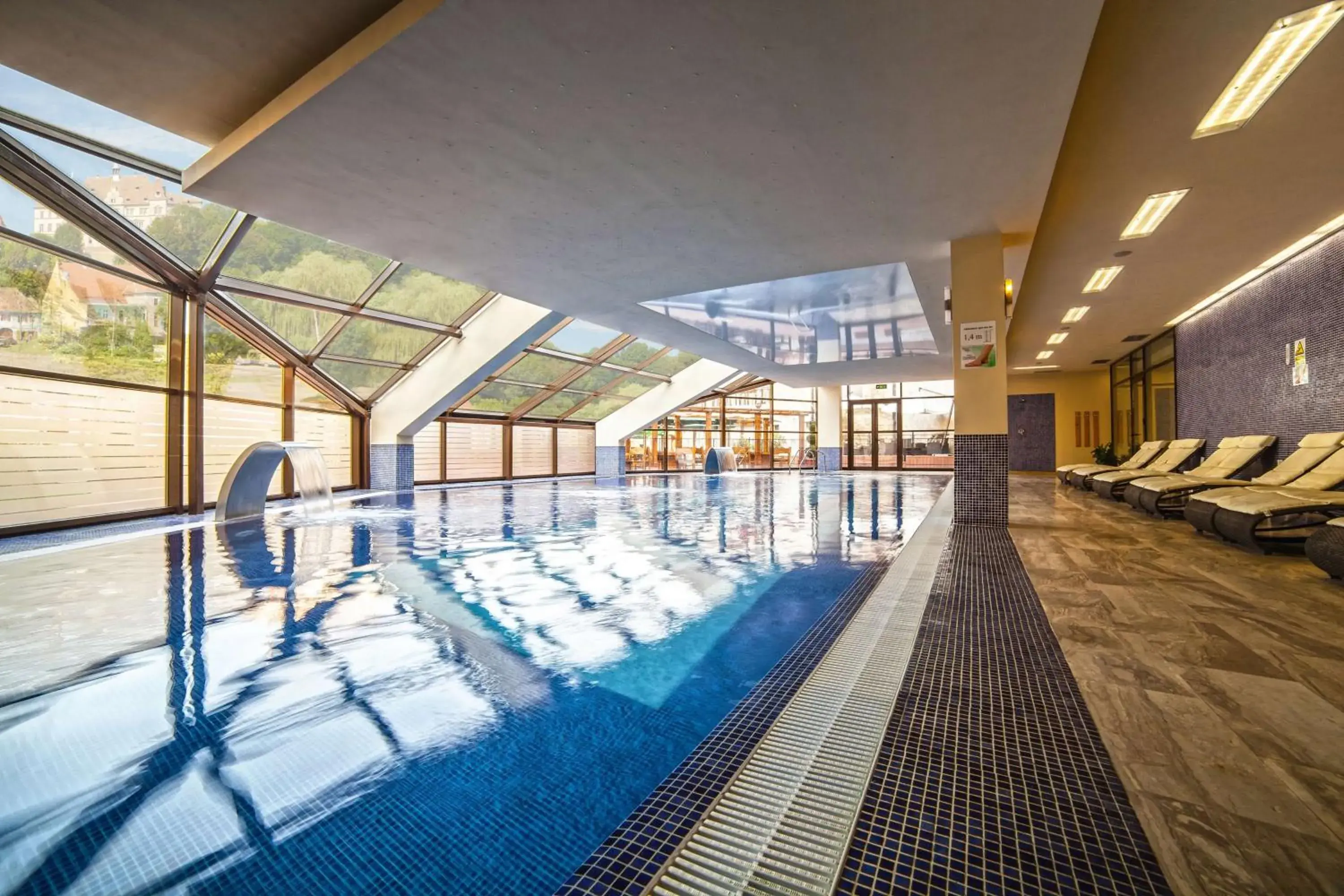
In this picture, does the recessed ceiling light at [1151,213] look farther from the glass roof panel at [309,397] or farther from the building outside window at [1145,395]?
the glass roof panel at [309,397]

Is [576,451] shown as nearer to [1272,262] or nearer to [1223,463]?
[1223,463]

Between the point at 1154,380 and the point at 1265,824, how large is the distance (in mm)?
14319

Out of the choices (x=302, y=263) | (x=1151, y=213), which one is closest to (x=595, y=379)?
(x=302, y=263)

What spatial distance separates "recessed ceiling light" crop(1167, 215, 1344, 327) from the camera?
623 centimetres

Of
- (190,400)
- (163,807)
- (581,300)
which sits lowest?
(163,807)

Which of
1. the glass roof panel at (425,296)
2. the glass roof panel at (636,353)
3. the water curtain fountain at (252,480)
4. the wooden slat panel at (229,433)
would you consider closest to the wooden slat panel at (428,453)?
the wooden slat panel at (229,433)

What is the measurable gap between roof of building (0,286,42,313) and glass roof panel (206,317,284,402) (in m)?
2.42

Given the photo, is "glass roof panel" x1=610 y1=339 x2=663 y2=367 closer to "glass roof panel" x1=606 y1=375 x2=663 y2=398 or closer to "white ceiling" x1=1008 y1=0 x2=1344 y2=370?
"glass roof panel" x1=606 y1=375 x2=663 y2=398

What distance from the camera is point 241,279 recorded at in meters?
8.66

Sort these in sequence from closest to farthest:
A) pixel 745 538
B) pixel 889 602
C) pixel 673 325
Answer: pixel 889 602 → pixel 745 538 → pixel 673 325

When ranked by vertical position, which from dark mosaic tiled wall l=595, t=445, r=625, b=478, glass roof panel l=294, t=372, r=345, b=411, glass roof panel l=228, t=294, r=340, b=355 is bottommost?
dark mosaic tiled wall l=595, t=445, r=625, b=478

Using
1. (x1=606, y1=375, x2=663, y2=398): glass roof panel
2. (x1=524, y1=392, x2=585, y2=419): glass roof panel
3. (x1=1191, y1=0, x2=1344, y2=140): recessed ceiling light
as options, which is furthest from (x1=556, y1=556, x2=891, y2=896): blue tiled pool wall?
(x1=606, y1=375, x2=663, y2=398): glass roof panel

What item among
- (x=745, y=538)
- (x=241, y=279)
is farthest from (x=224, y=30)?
(x=241, y=279)

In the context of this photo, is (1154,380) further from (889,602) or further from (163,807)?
(163,807)
